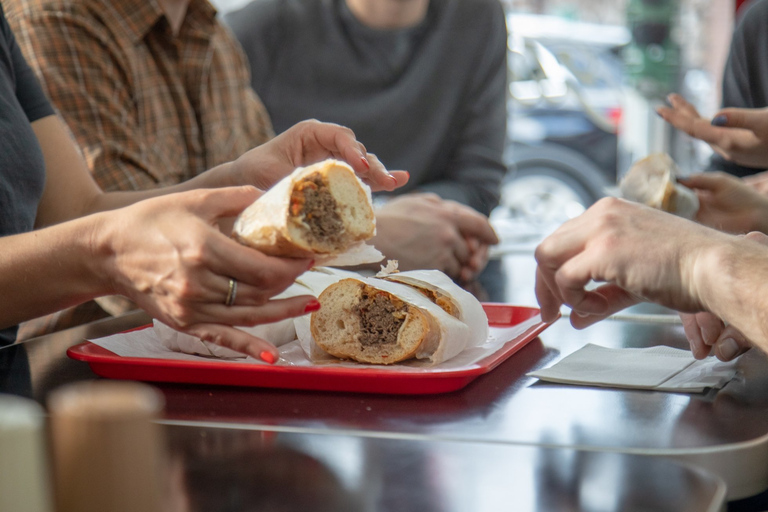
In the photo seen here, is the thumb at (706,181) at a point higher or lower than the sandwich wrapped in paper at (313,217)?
lower

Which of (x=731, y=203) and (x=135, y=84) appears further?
(x=135, y=84)

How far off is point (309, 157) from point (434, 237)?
626 millimetres

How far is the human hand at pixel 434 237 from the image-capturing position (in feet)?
6.52

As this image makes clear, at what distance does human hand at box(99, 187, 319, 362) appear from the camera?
3.29ft

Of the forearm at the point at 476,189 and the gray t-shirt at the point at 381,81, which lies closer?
the forearm at the point at 476,189

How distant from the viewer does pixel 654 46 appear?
541 centimetres

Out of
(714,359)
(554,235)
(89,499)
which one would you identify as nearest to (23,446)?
(89,499)

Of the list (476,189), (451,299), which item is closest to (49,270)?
(451,299)

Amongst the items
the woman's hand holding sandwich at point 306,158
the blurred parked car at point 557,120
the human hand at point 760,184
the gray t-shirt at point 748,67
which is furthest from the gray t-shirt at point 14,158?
the blurred parked car at point 557,120

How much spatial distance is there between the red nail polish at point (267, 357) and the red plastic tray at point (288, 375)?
40 mm

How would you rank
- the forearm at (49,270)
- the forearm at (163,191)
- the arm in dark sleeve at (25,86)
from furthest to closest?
the arm in dark sleeve at (25,86) < the forearm at (163,191) < the forearm at (49,270)

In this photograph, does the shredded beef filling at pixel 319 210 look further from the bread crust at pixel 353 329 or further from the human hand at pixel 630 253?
the human hand at pixel 630 253

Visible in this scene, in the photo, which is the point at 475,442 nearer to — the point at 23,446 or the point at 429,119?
the point at 23,446

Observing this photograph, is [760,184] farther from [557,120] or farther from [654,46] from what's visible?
[557,120]
